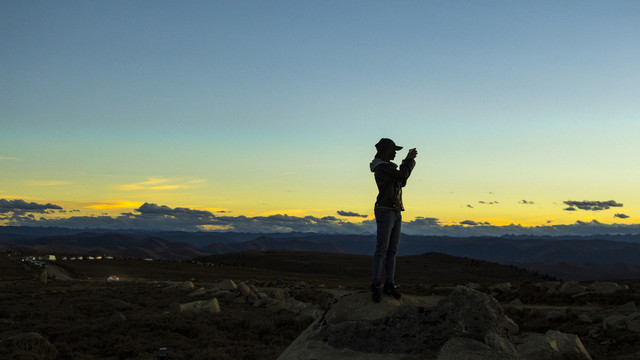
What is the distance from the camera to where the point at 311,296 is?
35.0 metres

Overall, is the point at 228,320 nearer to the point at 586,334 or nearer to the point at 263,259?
the point at 586,334

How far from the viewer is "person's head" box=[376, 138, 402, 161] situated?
30.1 ft

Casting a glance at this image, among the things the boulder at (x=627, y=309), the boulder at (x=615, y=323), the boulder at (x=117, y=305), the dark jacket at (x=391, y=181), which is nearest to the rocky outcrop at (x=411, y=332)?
the dark jacket at (x=391, y=181)

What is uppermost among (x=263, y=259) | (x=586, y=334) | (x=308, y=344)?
(x=308, y=344)

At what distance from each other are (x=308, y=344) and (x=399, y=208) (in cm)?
310

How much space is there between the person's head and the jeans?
116 cm

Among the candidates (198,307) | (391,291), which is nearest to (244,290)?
(198,307)

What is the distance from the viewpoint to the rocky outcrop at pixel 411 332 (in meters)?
6.63

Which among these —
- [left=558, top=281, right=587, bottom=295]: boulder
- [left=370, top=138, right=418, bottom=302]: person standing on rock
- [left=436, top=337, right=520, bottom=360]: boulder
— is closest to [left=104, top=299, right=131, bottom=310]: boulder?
[left=370, top=138, right=418, bottom=302]: person standing on rock

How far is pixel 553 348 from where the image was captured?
1211cm

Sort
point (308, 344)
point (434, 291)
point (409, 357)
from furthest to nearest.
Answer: point (434, 291)
point (308, 344)
point (409, 357)

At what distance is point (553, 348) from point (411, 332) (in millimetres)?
7180

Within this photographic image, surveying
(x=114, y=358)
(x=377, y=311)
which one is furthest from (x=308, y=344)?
(x=114, y=358)

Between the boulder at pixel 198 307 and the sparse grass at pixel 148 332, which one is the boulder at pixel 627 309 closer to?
the sparse grass at pixel 148 332
